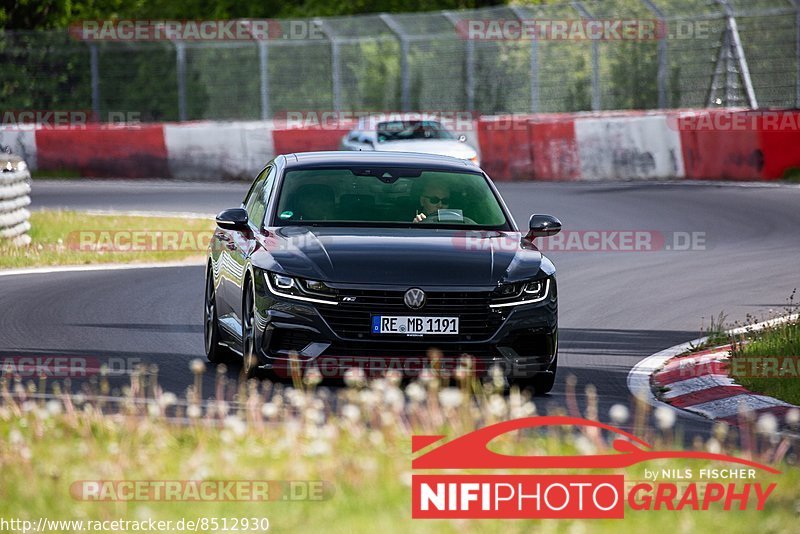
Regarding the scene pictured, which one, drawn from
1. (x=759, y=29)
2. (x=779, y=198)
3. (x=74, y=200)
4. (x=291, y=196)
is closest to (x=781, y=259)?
(x=779, y=198)

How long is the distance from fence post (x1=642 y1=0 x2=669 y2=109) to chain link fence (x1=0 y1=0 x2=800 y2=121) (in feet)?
0.07

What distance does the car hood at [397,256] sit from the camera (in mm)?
10352

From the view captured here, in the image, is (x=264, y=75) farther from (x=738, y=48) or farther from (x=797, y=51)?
(x=797, y=51)

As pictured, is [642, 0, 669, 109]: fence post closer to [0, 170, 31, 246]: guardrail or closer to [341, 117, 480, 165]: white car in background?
[341, 117, 480, 165]: white car in background

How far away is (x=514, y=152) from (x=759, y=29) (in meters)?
4.82

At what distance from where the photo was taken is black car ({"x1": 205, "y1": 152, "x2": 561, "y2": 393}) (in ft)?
33.7

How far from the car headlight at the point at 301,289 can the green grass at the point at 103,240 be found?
32.9 feet

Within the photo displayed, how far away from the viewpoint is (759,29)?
29.8 metres

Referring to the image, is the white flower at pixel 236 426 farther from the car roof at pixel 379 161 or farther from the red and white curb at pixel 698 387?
the car roof at pixel 379 161

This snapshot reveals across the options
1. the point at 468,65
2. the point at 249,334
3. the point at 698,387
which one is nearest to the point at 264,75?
the point at 468,65

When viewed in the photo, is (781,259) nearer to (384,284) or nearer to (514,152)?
(384,284)

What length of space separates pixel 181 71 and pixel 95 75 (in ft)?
6.40
